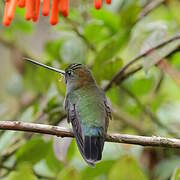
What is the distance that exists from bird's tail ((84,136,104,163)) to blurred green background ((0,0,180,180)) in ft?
0.32

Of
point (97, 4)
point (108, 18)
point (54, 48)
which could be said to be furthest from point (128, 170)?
point (54, 48)

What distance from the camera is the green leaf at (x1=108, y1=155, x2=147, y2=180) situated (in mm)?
2609

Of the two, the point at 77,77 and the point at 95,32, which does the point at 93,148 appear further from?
the point at 95,32

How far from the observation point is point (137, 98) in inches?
137

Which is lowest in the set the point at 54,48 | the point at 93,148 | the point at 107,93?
the point at 107,93

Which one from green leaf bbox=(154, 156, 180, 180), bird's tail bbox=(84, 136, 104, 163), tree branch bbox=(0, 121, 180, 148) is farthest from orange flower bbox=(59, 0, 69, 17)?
green leaf bbox=(154, 156, 180, 180)

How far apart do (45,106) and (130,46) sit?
50cm

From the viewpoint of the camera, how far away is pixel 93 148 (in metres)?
2.46

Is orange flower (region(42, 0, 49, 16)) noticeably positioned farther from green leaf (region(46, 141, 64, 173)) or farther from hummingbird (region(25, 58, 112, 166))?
green leaf (region(46, 141, 64, 173))

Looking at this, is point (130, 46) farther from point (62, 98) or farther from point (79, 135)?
point (79, 135)

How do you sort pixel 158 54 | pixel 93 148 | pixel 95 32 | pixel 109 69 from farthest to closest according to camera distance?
pixel 95 32 < pixel 109 69 < pixel 158 54 < pixel 93 148

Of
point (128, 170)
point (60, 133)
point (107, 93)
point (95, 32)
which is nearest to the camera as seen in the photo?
point (60, 133)

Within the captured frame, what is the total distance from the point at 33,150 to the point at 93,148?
488 mm

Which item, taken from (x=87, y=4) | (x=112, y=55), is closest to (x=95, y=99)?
(x=112, y=55)
